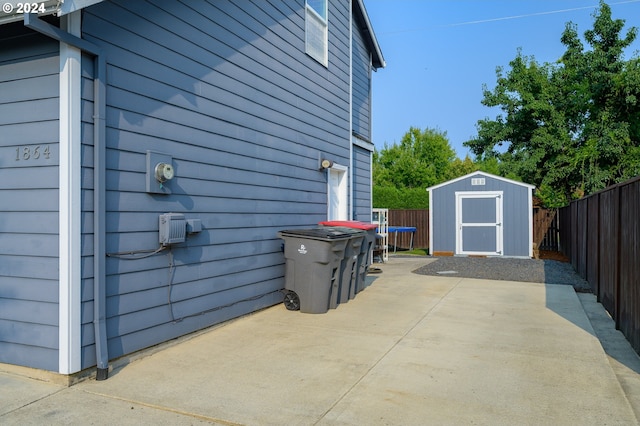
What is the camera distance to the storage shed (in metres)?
14.0

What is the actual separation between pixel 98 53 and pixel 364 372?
3449 millimetres

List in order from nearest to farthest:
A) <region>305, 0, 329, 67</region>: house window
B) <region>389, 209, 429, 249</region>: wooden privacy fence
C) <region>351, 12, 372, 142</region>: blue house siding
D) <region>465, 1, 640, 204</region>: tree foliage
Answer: <region>305, 0, 329, 67</region>: house window → <region>351, 12, 372, 142</region>: blue house siding → <region>465, 1, 640, 204</region>: tree foliage → <region>389, 209, 429, 249</region>: wooden privacy fence

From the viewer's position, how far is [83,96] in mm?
3758

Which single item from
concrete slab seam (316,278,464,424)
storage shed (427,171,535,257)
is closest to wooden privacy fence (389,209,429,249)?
storage shed (427,171,535,257)

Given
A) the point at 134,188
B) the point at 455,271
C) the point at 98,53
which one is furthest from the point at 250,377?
the point at 455,271

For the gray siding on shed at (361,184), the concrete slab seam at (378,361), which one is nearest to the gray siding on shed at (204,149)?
the concrete slab seam at (378,361)

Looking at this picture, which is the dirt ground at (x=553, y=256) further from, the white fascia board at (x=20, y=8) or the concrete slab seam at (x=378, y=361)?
the white fascia board at (x=20, y=8)

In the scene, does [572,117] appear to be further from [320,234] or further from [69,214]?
[69,214]

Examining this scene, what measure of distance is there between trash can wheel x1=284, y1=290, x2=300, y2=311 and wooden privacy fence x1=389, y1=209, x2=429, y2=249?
12.8m

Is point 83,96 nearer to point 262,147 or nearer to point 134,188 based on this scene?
point 134,188

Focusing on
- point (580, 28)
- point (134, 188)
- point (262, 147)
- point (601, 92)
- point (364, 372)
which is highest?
point (580, 28)

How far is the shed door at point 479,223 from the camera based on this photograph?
14281 mm

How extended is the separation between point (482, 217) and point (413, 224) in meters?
4.32

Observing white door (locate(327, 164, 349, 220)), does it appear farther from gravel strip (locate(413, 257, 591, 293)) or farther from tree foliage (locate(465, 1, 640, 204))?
tree foliage (locate(465, 1, 640, 204))
